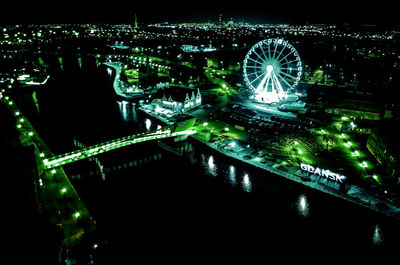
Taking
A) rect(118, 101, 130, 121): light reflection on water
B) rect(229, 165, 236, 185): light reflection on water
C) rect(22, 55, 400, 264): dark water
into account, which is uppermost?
rect(118, 101, 130, 121): light reflection on water

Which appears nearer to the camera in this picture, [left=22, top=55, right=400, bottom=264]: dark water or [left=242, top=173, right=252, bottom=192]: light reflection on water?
[left=22, top=55, right=400, bottom=264]: dark water

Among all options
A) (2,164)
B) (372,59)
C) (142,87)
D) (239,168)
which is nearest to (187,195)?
(239,168)

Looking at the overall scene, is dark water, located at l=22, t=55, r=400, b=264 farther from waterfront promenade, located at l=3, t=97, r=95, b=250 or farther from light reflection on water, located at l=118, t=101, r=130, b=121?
light reflection on water, located at l=118, t=101, r=130, b=121

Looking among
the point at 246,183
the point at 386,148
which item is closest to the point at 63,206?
the point at 246,183

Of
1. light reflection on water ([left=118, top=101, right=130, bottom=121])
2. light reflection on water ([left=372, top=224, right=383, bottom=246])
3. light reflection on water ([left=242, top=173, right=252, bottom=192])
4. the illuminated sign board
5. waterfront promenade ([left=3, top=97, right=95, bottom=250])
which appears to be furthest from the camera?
light reflection on water ([left=118, top=101, right=130, bottom=121])

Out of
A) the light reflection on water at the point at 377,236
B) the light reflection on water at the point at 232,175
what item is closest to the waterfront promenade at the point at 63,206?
the light reflection on water at the point at 232,175

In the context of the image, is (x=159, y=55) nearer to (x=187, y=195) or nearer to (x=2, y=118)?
(x=2, y=118)

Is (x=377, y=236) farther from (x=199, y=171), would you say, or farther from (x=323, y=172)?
(x=199, y=171)

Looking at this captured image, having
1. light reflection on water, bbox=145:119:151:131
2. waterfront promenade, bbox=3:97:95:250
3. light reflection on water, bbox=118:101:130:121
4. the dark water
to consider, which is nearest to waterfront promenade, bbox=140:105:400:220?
the dark water
